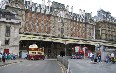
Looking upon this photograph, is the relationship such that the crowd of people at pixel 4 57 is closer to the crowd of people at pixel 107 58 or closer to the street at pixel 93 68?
the street at pixel 93 68

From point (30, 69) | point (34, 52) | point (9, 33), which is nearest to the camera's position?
point (30, 69)

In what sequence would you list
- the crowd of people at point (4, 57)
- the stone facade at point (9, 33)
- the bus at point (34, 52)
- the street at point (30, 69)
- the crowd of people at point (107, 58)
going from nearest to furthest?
1. the street at point (30, 69)
2. the crowd of people at point (4, 57)
3. the crowd of people at point (107, 58)
4. the bus at point (34, 52)
5. the stone facade at point (9, 33)

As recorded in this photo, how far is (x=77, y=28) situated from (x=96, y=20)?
17.2 m

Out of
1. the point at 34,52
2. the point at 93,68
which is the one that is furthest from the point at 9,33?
the point at 93,68

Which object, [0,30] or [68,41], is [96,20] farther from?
[0,30]

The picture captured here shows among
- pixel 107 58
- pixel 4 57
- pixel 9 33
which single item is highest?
pixel 9 33

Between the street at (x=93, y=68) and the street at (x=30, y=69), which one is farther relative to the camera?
the street at (x=30, y=69)

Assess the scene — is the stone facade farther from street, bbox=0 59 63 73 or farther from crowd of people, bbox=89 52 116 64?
street, bbox=0 59 63 73

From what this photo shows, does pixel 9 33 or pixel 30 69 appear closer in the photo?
pixel 30 69

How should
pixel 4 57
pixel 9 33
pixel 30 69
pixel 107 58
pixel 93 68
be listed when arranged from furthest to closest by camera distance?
pixel 9 33 < pixel 107 58 < pixel 4 57 < pixel 93 68 < pixel 30 69

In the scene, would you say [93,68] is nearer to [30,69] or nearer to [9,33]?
[30,69]

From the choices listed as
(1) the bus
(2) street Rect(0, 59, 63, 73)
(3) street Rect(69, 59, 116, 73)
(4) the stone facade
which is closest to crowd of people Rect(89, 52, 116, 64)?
(3) street Rect(69, 59, 116, 73)

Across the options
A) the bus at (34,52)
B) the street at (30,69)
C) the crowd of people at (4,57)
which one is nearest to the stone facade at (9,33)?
the crowd of people at (4,57)

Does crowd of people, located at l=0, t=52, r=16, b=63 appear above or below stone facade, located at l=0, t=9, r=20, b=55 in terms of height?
below
